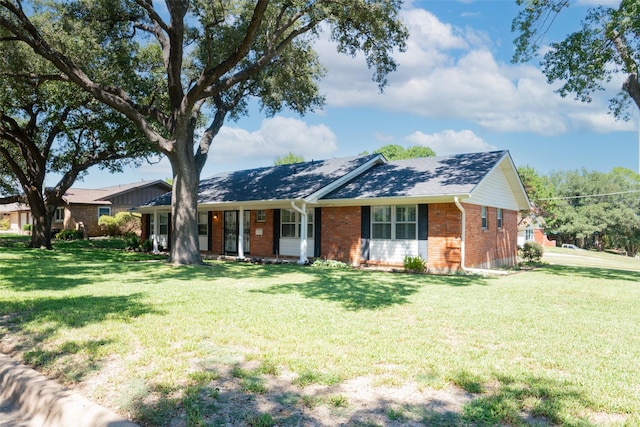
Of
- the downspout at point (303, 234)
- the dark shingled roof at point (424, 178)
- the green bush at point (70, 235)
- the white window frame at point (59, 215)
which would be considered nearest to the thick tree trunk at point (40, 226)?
the green bush at point (70, 235)

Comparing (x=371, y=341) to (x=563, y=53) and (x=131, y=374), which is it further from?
(x=563, y=53)

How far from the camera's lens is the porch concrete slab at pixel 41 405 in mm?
3275

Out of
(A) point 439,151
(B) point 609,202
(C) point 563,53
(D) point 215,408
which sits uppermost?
(A) point 439,151

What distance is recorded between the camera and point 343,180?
16984 mm

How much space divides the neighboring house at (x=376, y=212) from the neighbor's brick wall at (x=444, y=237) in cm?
3

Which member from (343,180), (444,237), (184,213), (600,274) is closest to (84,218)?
(184,213)

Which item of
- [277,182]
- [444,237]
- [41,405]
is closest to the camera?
[41,405]

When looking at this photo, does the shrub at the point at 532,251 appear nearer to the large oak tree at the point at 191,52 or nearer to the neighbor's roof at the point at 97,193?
the large oak tree at the point at 191,52

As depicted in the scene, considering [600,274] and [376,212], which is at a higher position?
[376,212]

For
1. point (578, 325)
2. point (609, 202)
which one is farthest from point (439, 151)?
point (578, 325)

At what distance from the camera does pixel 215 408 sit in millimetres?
3344

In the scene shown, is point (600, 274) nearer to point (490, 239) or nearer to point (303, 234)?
point (490, 239)

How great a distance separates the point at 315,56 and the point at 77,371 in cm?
1595

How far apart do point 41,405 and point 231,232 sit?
15.9 m
